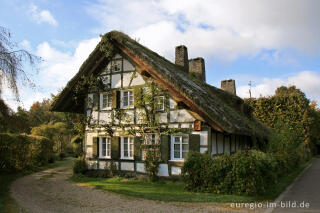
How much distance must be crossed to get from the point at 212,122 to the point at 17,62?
704cm

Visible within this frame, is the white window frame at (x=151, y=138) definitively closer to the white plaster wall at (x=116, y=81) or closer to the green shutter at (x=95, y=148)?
the green shutter at (x=95, y=148)

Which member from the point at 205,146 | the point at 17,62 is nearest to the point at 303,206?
the point at 205,146

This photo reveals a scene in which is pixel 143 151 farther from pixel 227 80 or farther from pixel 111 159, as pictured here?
pixel 227 80

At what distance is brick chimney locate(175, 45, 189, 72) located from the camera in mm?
16797

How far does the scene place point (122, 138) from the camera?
1252 centimetres

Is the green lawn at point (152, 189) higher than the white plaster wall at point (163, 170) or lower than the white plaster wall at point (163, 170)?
lower

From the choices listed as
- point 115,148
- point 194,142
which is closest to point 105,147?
point 115,148

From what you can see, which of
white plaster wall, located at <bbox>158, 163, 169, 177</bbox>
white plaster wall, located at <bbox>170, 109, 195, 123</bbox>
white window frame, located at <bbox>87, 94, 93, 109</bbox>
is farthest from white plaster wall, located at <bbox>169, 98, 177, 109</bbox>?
white window frame, located at <bbox>87, 94, 93, 109</bbox>

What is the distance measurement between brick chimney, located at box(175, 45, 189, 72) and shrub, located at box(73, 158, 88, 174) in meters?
8.48

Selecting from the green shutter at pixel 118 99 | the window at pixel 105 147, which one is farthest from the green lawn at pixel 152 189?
the green shutter at pixel 118 99

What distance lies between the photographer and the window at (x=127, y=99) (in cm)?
1260

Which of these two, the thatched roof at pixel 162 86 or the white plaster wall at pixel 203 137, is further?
the white plaster wall at pixel 203 137

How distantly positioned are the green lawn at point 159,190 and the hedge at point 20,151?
3.99 meters

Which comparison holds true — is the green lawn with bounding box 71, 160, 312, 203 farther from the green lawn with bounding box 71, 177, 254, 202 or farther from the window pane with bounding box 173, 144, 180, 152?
the window pane with bounding box 173, 144, 180, 152
